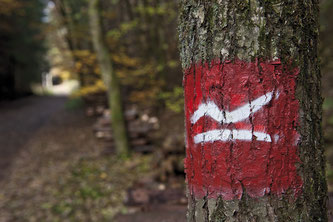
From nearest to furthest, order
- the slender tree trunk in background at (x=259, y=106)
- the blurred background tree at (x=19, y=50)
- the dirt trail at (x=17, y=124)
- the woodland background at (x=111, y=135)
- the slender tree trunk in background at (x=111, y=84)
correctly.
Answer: the slender tree trunk in background at (x=259, y=106), the woodland background at (x=111, y=135), the slender tree trunk in background at (x=111, y=84), the dirt trail at (x=17, y=124), the blurred background tree at (x=19, y=50)

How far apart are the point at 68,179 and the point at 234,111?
6.26 meters

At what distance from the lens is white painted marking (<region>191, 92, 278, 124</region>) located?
49.2 inches

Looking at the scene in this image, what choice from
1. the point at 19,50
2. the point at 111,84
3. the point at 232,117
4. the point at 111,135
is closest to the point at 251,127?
the point at 232,117

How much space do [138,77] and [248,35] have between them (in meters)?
8.30

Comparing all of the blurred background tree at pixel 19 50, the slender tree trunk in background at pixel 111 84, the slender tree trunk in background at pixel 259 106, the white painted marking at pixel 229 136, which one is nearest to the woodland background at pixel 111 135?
the slender tree trunk in background at pixel 111 84

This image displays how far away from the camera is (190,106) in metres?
1.44

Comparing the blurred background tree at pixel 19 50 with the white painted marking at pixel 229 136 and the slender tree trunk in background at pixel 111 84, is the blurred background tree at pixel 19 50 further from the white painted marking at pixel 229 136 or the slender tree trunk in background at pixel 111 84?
the white painted marking at pixel 229 136

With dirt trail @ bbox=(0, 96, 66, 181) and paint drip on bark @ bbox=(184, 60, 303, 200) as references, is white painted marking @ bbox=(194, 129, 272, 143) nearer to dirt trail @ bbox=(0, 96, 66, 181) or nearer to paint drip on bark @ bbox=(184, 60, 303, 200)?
paint drip on bark @ bbox=(184, 60, 303, 200)

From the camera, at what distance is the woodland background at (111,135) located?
5.24m

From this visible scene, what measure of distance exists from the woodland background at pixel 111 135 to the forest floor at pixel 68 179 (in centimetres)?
2

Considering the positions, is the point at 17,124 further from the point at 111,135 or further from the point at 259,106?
the point at 259,106

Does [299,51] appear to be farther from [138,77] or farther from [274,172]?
[138,77]

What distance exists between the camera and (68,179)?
6.74 metres

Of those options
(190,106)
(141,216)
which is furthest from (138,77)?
(190,106)
